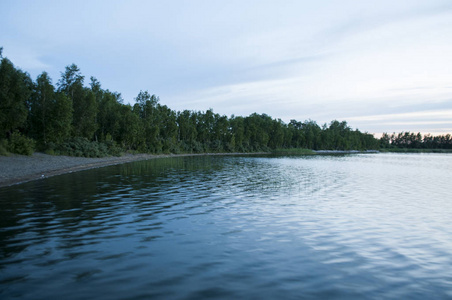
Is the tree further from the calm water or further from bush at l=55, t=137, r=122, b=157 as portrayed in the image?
the calm water

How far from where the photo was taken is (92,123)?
183 feet

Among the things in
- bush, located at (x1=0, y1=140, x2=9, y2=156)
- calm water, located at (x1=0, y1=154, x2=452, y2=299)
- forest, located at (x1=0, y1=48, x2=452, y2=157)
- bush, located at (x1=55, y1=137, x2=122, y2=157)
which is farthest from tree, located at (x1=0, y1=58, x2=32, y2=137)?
calm water, located at (x1=0, y1=154, x2=452, y2=299)

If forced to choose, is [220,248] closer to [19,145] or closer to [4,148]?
[4,148]

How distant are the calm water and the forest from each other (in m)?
26.7

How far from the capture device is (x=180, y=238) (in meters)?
9.74

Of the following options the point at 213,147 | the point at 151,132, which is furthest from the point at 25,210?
the point at 213,147

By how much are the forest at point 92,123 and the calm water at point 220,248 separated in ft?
87.5

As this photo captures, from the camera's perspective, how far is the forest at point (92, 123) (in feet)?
126

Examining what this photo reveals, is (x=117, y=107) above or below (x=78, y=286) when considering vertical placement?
above

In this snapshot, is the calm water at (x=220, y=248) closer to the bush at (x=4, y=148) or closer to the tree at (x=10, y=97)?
the bush at (x=4, y=148)

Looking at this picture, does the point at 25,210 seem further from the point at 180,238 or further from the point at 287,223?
the point at 287,223

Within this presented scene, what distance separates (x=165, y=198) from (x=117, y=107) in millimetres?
57397

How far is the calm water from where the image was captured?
639cm

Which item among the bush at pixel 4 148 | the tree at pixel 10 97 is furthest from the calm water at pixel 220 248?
the tree at pixel 10 97
